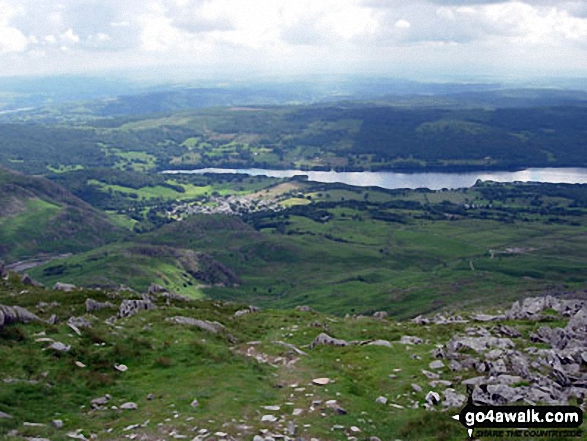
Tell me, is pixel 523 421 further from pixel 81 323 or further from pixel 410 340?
pixel 81 323

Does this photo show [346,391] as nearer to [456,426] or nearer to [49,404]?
[456,426]

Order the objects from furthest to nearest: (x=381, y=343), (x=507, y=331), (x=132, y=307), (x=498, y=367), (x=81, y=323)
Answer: (x=132, y=307) < (x=507, y=331) < (x=381, y=343) < (x=81, y=323) < (x=498, y=367)

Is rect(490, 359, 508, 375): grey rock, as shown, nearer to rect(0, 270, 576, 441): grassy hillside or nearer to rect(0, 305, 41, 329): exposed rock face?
rect(0, 270, 576, 441): grassy hillside

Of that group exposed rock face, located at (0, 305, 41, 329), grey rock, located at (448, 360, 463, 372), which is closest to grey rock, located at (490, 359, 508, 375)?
grey rock, located at (448, 360, 463, 372)

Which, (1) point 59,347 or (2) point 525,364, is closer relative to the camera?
(2) point 525,364

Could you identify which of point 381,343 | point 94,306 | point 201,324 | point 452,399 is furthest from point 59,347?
point 452,399

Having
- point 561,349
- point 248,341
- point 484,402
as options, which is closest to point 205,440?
point 484,402

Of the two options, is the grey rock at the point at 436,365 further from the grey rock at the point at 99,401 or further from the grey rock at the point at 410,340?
the grey rock at the point at 99,401

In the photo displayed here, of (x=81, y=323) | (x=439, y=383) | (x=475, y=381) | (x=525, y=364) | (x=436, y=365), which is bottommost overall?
(x=436, y=365)
